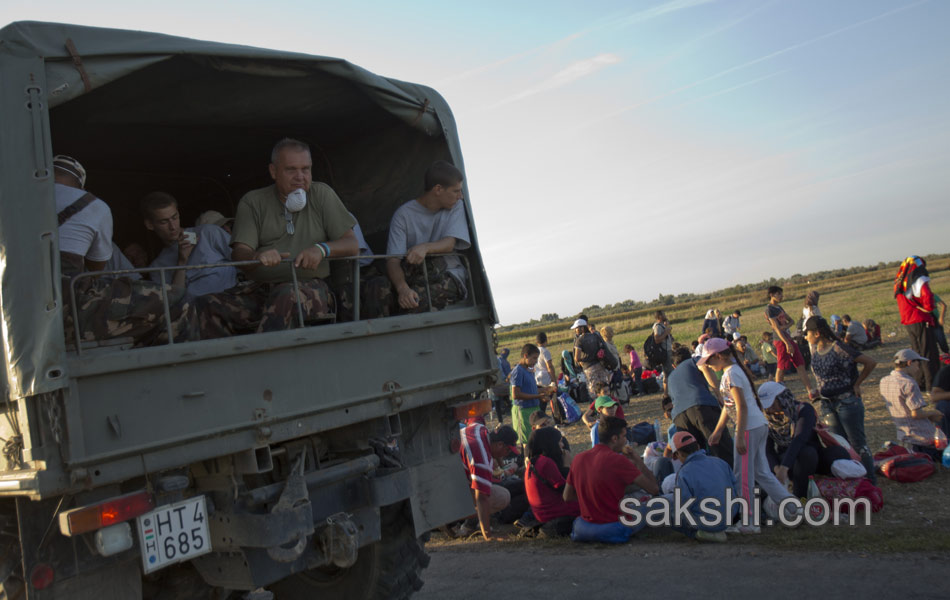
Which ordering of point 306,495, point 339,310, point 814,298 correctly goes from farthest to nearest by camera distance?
point 814,298
point 339,310
point 306,495

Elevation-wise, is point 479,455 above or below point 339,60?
below

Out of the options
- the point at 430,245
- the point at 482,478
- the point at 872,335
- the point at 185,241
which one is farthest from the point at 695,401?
the point at 872,335

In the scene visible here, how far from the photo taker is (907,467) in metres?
7.24

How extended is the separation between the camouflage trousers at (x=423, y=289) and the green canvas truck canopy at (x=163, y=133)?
0.24 meters

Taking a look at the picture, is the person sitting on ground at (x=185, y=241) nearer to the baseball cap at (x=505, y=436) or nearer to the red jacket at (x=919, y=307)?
the baseball cap at (x=505, y=436)

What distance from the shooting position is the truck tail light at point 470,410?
4953 mm

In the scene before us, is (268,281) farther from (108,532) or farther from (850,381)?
(850,381)

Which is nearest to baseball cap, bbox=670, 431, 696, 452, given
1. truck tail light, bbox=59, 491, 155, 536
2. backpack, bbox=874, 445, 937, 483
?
backpack, bbox=874, 445, 937, 483

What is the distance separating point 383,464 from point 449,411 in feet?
2.09

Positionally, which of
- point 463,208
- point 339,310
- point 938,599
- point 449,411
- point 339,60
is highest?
point 339,60

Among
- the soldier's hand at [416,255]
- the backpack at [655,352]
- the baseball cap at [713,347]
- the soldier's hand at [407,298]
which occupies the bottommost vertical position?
the backpack at [655,352]

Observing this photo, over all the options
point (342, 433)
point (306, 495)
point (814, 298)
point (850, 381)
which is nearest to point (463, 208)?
point (342, 433)

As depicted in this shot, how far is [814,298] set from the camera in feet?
44.6

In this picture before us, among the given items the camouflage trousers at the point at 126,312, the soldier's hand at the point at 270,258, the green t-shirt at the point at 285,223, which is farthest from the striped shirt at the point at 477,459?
the camouflage trousers at the point at 126,312
